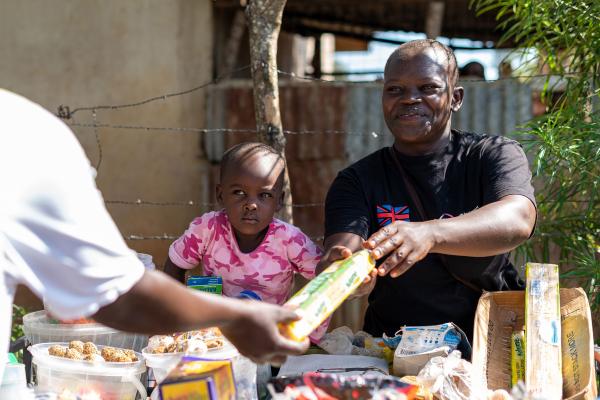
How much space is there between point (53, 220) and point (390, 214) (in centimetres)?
167

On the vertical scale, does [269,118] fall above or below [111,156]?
above

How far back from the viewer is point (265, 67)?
3852mm

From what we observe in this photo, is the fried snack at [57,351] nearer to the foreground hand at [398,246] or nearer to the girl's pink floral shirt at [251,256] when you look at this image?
the girl's pink floral shirt at [251,256]

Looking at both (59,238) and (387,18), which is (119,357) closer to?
(59,238)

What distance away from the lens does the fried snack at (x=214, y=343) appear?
8.46 ft

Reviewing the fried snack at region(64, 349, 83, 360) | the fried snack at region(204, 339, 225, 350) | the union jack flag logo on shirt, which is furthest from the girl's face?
the fried snack at region(64, 349, 83, 360)

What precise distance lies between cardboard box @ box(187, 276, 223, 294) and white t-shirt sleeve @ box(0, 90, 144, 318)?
1463mm

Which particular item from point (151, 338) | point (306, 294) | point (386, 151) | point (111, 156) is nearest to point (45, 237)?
point (306, 294)

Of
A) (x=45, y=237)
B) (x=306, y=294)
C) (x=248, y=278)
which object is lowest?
(x=248, y=278)

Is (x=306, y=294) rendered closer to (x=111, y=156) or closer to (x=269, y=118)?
(x=269, y=118)

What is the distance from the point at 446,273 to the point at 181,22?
Result: 14.2 ft

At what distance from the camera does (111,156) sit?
20.8 ft

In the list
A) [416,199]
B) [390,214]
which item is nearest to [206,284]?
[390,214]

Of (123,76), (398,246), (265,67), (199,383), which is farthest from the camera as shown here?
(123,76)
